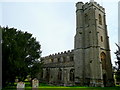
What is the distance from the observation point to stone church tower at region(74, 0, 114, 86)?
24.0 metres

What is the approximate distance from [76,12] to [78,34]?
20.1 feet

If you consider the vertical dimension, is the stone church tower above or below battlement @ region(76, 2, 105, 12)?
below

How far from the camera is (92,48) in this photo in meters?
25.1

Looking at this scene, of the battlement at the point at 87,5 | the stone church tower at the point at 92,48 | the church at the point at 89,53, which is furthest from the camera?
the battlement at the point at 87,5

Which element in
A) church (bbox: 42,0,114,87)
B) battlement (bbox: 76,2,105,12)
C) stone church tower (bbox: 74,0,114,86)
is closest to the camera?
stone church tower (bbox: 74,0,114,86)

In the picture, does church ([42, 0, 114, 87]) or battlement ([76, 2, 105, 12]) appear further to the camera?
battlement ([76, 2, 105, 12])

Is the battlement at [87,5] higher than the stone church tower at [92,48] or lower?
higher

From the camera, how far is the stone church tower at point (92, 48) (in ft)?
78.8

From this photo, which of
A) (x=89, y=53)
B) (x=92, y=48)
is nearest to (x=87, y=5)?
(x=92, y=48)

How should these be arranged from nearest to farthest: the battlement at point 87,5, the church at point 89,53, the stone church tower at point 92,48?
the stone church tower at point 92,48
the church at point 89,53
the battlement at point 87,5

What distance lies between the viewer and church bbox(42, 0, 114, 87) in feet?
79.4

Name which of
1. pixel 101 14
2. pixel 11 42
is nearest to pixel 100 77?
pixel 101 14

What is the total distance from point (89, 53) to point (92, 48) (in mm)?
1231

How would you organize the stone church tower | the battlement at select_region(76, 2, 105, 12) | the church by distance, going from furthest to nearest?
the battlement at select_region(76, 2, 105, 12) < the church < the stone church tower
